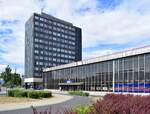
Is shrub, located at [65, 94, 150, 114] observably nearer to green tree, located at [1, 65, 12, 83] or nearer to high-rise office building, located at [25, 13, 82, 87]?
green tree, located at [1, 65, 12, 83]

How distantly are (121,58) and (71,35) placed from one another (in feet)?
334

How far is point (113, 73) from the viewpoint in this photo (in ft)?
192

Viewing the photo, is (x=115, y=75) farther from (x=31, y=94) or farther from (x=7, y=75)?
(x=7, y=75)

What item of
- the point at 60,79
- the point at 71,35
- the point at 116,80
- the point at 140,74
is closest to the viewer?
the point at 140,74

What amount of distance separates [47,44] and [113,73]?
8695 centimetres

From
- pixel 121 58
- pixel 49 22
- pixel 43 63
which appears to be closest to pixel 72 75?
pixel 121 58

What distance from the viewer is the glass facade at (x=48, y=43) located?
442 ft

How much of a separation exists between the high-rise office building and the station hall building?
50.6 meters

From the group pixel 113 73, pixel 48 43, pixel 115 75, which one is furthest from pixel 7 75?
pixel 48 43

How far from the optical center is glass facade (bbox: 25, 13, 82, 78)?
135 meters

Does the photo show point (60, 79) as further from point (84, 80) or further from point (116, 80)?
point (116, 80)

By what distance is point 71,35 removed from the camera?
157 metres

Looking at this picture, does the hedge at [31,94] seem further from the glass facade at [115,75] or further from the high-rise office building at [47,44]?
the high-rise office building at [47,44]

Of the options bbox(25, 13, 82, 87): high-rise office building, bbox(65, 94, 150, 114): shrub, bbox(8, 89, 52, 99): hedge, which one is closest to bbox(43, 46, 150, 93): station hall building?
bbox(8, 89, 52, 99): hedge
